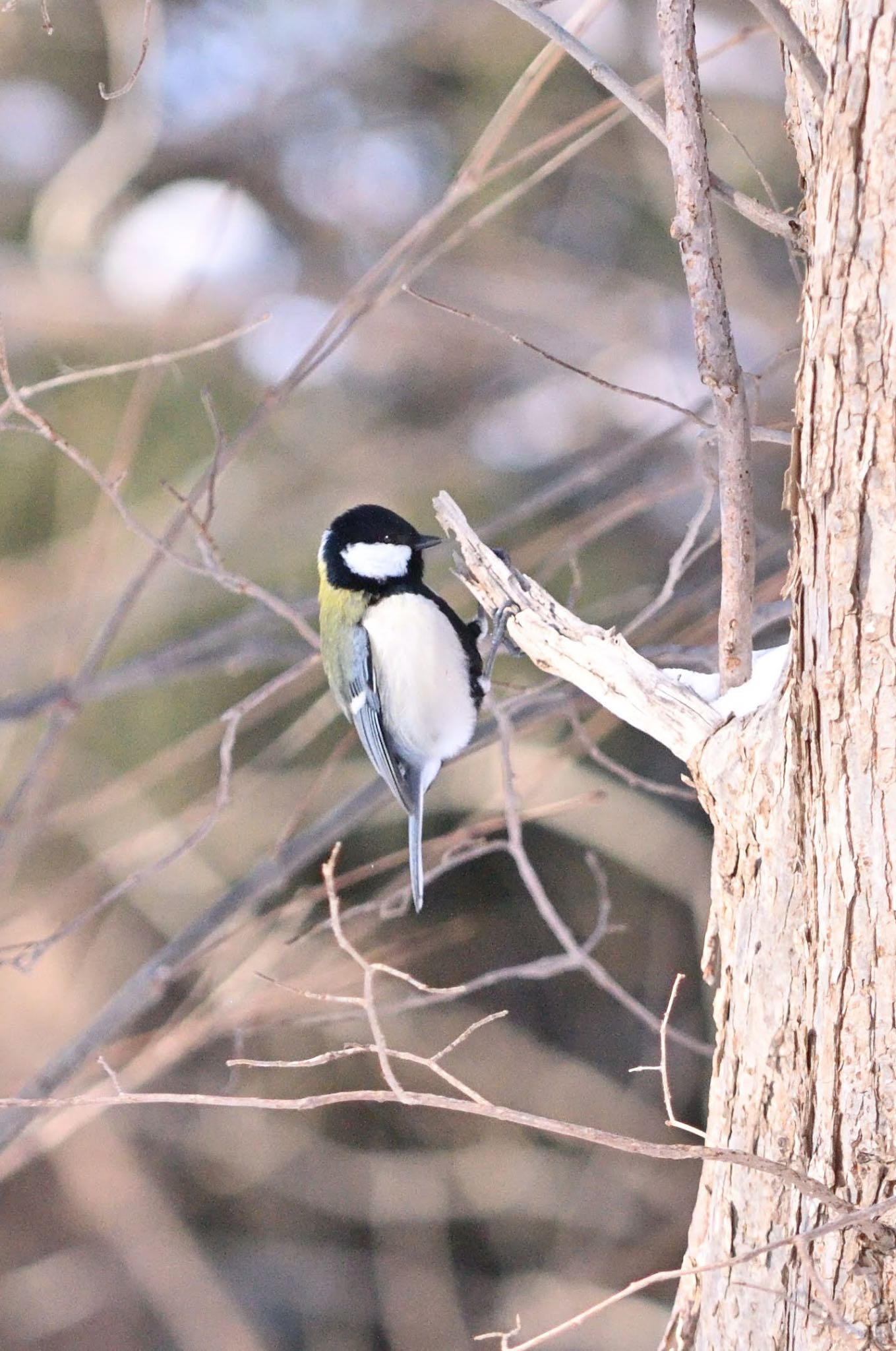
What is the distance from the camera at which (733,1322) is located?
115 centimetres

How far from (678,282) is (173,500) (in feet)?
6.28

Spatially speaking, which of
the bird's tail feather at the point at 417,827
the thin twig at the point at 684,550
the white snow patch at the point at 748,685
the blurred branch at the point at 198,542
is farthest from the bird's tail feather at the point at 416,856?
the white snow patch at the point at 748,685

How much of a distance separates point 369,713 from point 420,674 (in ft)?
0.42

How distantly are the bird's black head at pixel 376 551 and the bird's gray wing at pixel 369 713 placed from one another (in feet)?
0.33

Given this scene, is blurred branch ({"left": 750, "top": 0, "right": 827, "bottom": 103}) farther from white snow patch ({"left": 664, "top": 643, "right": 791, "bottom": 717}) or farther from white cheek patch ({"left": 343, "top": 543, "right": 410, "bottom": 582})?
white cheek patch ({"left": 343, "top": 543, "right": 410, "bottom": 582})

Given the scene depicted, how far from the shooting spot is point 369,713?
220 cm

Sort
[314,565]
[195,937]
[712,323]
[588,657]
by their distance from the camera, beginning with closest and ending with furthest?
[712,323]
[588,657]
[195,937]
[314,565]

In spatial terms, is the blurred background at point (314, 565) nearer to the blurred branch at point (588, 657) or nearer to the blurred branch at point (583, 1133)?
the blurred branch at point (588, 657)

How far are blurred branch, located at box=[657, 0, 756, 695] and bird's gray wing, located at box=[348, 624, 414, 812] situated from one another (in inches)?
37.5

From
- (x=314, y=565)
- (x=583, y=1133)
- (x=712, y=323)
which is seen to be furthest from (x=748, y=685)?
(x=314, y=565)

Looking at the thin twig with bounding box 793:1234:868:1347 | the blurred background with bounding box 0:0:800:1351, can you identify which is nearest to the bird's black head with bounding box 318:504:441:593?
the thin twig with bounding box 793:1234:868:1347

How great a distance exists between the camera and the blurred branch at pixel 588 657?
4.30 ft

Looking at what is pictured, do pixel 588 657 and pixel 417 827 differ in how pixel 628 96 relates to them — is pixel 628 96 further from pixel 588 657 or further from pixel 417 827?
pixel 417 827

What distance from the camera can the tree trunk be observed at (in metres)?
0.98
